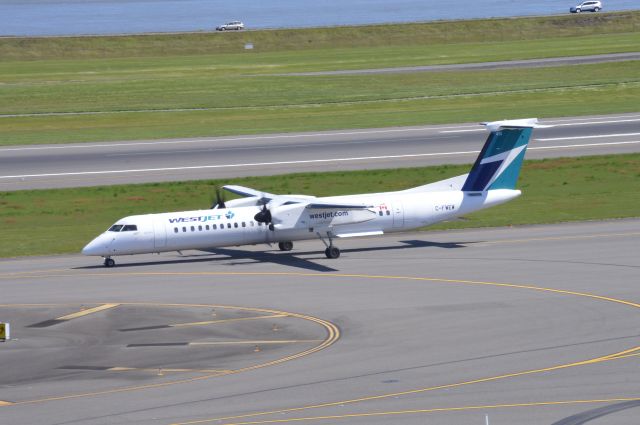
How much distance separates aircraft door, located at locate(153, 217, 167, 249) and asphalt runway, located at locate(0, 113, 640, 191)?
21756 millimetres

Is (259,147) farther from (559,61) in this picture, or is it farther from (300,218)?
(559,61)

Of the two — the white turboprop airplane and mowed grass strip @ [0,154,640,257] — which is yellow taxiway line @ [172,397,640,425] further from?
mowed grass strip @ [0,154,640,257]

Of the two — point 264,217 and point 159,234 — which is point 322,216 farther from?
point 159,234

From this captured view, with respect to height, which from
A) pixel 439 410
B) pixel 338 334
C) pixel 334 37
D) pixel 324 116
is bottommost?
pixel 439 410

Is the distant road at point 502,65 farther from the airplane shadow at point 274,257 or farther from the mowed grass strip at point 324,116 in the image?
the airplane shadow at point 274,257

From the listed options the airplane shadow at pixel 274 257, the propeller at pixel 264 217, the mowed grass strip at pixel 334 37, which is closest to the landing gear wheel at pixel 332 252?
the airplane shadow at pixel 274 257

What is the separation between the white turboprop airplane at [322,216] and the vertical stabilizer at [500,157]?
0.05 m

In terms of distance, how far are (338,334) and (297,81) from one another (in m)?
76.4

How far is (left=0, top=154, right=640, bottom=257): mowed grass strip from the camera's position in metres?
60.4

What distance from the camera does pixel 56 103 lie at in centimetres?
10438

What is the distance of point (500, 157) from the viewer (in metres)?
55.4

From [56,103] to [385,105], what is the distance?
31.3 meters

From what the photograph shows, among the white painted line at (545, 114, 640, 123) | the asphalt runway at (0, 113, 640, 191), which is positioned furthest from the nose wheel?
Answer: the white painted line at (545, 114, 640, 123)

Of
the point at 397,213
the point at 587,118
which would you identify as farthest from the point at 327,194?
the point at 587,118
